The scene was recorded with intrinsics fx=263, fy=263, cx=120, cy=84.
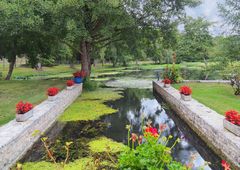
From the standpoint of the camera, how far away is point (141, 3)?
56.9ft

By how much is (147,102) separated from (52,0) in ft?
29.1

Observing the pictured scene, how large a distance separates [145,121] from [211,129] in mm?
3855

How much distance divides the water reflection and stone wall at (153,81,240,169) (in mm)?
381

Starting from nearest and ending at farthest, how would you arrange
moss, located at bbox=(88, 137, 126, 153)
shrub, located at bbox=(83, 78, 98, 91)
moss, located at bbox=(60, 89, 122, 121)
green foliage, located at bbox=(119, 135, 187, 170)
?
green foliage, located at bbox=(119, 135, 187, 170), moss, located at bbox=(88, 137, 126, 153), moss, located at bbox=(60, 89, 122, 121), shrub, located at bbox=(83, 78, 98, 91)

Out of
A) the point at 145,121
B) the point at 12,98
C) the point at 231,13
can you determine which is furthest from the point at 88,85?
the point at 231,13

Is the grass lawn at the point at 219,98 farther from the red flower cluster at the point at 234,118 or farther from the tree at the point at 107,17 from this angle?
the tree at the point at 107,17

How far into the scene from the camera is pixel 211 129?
24.9 feet

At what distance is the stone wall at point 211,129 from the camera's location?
20.1ft

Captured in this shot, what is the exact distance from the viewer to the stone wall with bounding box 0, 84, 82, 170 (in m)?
6.11

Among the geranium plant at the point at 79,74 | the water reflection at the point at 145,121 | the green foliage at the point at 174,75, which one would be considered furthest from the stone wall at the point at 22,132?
the green foliage at the point at 174,75

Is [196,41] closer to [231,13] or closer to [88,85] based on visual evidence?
[231,13]

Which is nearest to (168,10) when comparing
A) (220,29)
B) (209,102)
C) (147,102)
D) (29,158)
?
(220,29)

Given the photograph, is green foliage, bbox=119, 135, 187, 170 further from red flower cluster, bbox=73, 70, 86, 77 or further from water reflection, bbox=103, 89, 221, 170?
red flower cluster, bbox=73, 70, 86, 77

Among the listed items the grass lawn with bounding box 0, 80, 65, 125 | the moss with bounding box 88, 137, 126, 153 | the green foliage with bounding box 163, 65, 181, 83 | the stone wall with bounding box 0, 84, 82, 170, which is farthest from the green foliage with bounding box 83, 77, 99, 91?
the moss with bounding box 88, 137, 126, 153
